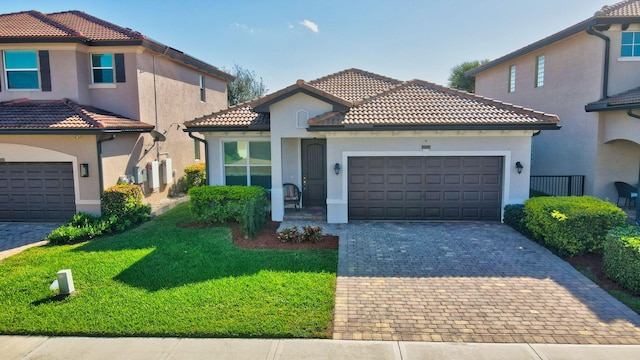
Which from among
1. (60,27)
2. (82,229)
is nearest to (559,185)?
(82,229)

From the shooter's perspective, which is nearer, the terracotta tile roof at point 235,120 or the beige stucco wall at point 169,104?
the terracotta tile roof at point 235,120

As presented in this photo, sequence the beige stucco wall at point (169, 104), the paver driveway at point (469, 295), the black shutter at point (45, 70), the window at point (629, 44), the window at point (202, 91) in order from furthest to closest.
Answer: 1. the window at point (202, 91)
2. the beige stucco wall at point (169, 104)
3. the black shutter at point (45, 70)
4. the window at point (629, 44)
5. the paver driveway at point (469, 295)

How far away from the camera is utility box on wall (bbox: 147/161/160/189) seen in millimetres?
16797

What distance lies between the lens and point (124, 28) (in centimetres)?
1678

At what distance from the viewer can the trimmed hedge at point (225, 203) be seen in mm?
12320

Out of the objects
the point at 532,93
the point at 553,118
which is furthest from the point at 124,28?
the point at 532,93

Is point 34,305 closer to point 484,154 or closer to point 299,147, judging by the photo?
point 299,147

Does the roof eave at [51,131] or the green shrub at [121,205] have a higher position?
the roof eave at [51,131]

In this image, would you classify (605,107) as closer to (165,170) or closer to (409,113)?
(409,113)

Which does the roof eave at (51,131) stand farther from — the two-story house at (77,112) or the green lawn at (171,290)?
the green lawn at (171,290)

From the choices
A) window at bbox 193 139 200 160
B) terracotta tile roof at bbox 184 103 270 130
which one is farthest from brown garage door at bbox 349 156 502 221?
window at bbox 193 139 200 160

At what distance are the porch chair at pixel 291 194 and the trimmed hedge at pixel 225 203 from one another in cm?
187

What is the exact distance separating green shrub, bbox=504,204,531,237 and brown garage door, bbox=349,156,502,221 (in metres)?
0.54

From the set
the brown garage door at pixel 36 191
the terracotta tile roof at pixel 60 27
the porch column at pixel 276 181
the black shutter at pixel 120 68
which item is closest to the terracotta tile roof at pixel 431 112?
the porch column at pixel 276 181
